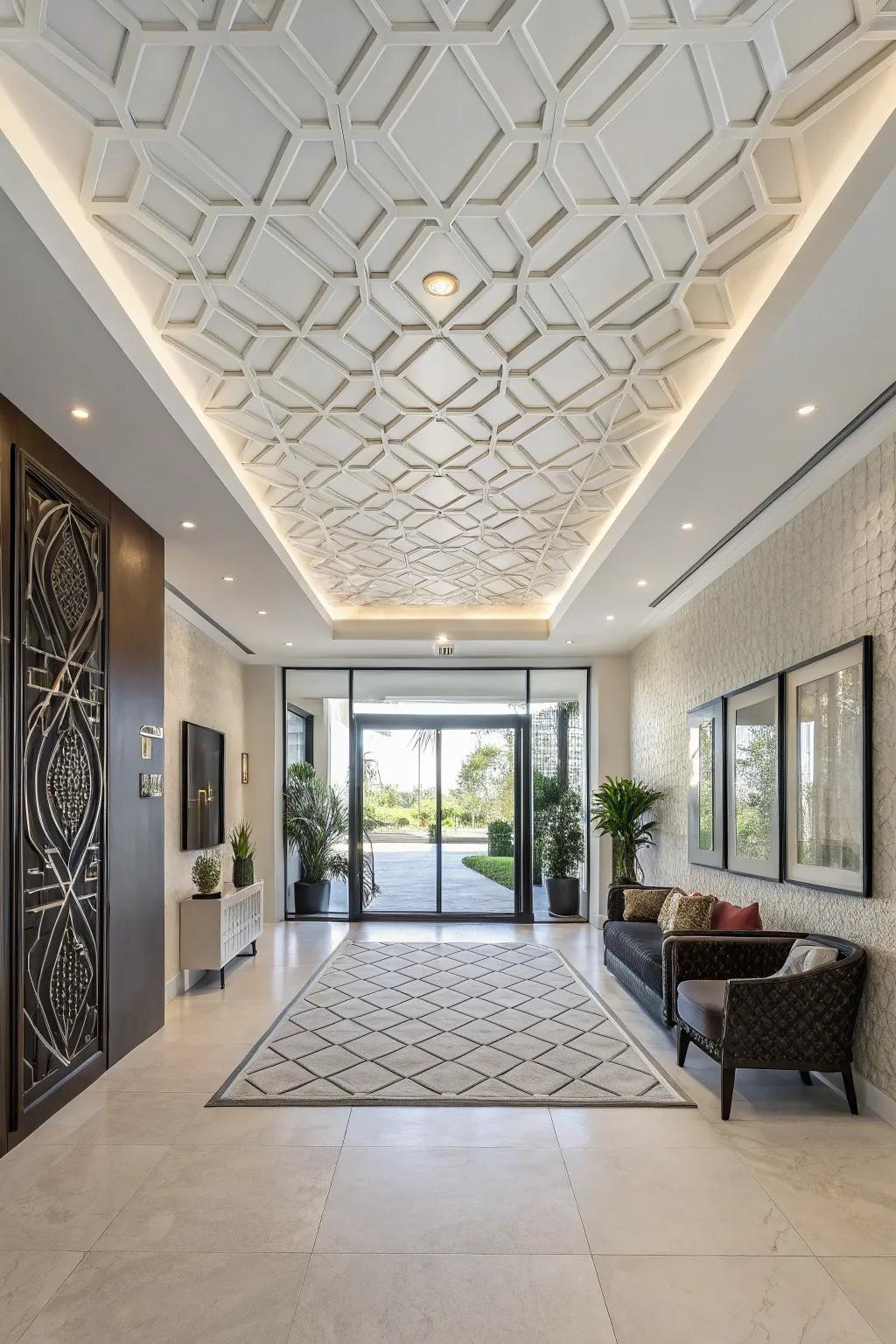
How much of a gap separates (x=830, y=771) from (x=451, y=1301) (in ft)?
9.53

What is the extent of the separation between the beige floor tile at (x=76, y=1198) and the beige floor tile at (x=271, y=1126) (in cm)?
24

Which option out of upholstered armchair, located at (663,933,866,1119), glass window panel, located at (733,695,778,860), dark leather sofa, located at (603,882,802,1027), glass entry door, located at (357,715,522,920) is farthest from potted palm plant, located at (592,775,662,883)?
upholstered armchair, located at (663,933,866,1119)

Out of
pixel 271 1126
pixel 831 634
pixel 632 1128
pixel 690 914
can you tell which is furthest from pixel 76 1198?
pixel 831 634

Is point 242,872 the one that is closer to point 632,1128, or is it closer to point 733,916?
point 733,916

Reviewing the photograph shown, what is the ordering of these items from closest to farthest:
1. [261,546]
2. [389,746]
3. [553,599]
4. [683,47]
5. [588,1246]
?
[683,47]
[588,1246]
[261,546]
[553,599]
[389,746]

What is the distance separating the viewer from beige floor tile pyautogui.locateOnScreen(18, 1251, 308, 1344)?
2.32 m

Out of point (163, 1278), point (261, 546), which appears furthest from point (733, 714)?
point (163, 1278)

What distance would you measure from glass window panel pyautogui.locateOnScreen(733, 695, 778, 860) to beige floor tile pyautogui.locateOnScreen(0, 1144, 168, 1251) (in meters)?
3.59

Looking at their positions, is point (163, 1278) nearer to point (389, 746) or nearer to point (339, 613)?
point (339, 613)

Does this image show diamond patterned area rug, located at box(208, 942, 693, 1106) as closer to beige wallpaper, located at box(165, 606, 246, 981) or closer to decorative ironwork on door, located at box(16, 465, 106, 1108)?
decorative ironwork on door, located at box(16, 465, 106, 1108)

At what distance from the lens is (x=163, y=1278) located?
101 inches

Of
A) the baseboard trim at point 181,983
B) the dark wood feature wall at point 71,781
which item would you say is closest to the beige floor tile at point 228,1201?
the dark wood feature wall at point 71,781

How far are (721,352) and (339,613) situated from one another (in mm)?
5686

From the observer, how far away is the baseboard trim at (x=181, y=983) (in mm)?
6152
